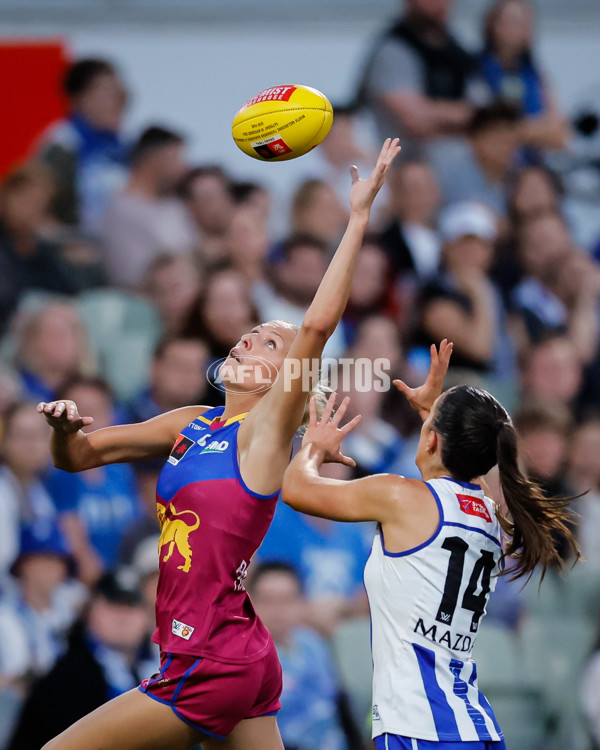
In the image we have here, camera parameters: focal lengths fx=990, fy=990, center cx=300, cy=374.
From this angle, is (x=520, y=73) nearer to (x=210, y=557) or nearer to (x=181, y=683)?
(x=210, y=557)

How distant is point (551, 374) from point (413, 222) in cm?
187

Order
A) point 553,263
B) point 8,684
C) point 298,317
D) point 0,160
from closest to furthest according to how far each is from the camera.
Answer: point 8,684 → point 298,317 → point 0,160 → point 553,263

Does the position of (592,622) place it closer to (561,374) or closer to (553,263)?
(561,374)

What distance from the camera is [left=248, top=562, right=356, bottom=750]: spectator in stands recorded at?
6629 mm

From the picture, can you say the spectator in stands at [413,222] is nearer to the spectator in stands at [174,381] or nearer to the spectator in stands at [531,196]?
the spectator in stands at [531,196]

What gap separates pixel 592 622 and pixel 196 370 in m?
3.61

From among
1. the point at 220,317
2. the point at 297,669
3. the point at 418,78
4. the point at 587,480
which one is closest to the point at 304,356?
the point at 297,669

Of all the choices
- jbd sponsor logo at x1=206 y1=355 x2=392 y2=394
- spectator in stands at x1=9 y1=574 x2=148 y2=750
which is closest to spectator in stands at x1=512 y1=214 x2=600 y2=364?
spectator in stands at x1=9 y1=574 x2=148 y2=750

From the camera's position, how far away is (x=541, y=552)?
11.2 ft

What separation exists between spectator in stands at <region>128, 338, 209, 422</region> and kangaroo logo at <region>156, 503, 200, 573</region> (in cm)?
382

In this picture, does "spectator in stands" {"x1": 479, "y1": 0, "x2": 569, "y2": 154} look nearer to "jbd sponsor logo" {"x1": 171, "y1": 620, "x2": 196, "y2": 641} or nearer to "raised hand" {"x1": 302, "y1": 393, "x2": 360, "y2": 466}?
"raised hand" {"x1": 302, "y1": 393, "x2": 360, "y2": 466}

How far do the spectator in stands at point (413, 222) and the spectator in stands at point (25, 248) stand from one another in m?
2.87

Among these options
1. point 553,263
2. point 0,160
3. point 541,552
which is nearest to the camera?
point 541,552

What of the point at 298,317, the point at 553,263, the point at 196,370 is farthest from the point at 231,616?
the point at 553,263
